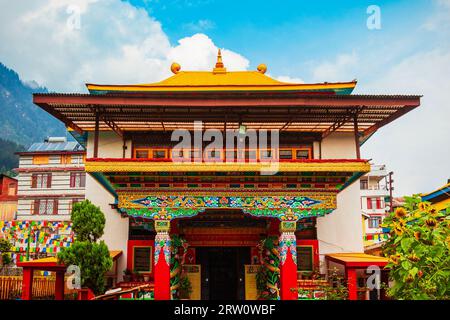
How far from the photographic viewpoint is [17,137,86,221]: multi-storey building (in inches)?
1430

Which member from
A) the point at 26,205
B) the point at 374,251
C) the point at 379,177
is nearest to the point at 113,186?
the point at 374,251

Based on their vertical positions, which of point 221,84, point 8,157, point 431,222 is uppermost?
point 8,157

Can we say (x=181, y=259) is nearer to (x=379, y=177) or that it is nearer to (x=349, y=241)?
(x=349, y=241)

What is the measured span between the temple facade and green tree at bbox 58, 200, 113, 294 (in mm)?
1538

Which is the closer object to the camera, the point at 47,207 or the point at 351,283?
the point at 351,283

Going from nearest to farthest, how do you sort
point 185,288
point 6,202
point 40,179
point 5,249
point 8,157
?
point 185,288 < point 5,249 < point 40,179 < point 6,202 < point 8,157

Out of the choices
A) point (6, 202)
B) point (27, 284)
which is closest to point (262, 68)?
point (27, 284)

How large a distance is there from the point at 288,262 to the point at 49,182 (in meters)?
29.2

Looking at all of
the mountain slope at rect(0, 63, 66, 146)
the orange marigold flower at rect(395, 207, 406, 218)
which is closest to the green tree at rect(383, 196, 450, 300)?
the orange marigold flower at rect(395, 207, 406, 218)

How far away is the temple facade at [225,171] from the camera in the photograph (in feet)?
40.5

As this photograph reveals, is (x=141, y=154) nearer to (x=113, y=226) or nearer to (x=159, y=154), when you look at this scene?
(x=159, y=154)

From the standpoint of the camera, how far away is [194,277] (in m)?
16.1

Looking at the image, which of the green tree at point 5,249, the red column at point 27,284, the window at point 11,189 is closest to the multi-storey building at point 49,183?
the window at point 11,189

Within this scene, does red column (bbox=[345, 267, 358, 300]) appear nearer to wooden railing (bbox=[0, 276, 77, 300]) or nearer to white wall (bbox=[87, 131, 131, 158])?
white wall (bbox=[87, 131, 131, 158])
